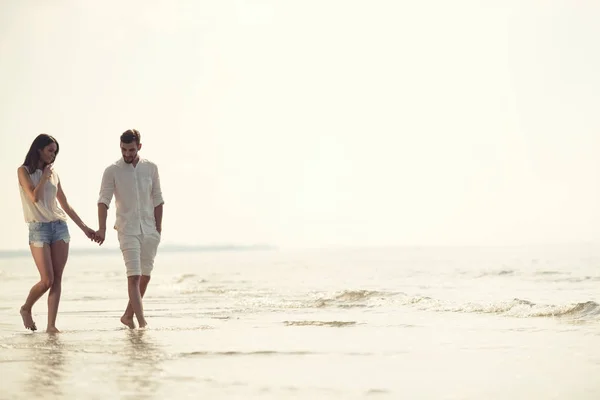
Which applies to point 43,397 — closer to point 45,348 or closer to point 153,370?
point 153,370

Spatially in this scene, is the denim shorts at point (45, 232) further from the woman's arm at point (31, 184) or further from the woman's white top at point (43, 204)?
the woman's arm at point (31, 184)

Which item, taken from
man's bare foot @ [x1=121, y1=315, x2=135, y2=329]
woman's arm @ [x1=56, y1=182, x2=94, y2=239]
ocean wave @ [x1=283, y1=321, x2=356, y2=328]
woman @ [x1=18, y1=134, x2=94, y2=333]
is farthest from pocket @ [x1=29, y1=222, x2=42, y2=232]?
ocean wave @ [x1=283, y1=321, x2=356, y2=328]

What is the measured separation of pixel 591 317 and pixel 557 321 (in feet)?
1.64

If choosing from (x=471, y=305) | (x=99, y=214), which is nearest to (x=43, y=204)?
(x=99, y=214)

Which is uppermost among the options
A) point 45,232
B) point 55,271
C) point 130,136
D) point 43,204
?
point 130,136

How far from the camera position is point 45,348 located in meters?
7.08

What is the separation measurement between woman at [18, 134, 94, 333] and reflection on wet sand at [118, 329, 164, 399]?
112 centimetres

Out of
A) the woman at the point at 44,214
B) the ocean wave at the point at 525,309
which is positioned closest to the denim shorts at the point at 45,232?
the woman at the point at 44,214

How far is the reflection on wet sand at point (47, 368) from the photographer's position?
5070mm

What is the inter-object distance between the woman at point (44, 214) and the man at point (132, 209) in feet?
1.23

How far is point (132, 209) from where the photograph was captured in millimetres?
8500

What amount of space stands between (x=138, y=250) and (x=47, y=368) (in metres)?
2.70

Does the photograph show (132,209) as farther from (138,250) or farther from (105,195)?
(138,250)

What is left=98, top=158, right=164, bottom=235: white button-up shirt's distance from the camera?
848 centimetres
